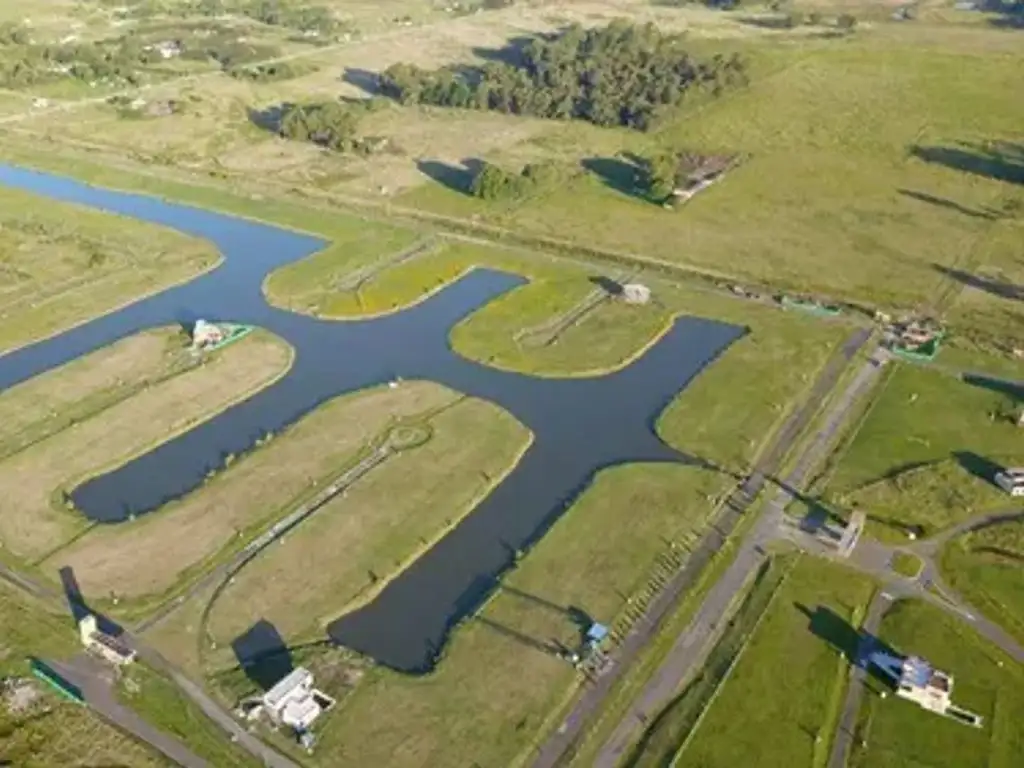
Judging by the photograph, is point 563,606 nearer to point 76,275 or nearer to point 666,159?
point 76,275

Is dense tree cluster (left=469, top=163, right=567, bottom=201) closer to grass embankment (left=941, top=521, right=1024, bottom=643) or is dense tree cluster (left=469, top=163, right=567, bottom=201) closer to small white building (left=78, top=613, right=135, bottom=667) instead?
grass embankment (left=941, top=521, right=1024, bottom=643)

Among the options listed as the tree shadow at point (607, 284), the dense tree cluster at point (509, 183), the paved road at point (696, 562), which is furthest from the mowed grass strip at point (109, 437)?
the dense tree cluster at point (509, 183)

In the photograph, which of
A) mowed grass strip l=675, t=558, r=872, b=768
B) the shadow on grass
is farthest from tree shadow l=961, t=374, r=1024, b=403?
the shadow on grass

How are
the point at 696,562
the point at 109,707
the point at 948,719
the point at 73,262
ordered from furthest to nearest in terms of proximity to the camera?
the point at 73,262 < the point at 696,562 < the point at 109,707 < the point at 948,719

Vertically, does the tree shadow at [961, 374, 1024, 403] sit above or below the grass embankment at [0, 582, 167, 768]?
above

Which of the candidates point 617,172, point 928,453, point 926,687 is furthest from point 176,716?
point 617,172

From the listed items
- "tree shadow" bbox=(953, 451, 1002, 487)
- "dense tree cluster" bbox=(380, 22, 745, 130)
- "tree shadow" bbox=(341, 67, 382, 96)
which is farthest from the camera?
"tree shadow" bbox=(341, 67, 382, 96)

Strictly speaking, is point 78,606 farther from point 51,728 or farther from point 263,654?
point 263,654
